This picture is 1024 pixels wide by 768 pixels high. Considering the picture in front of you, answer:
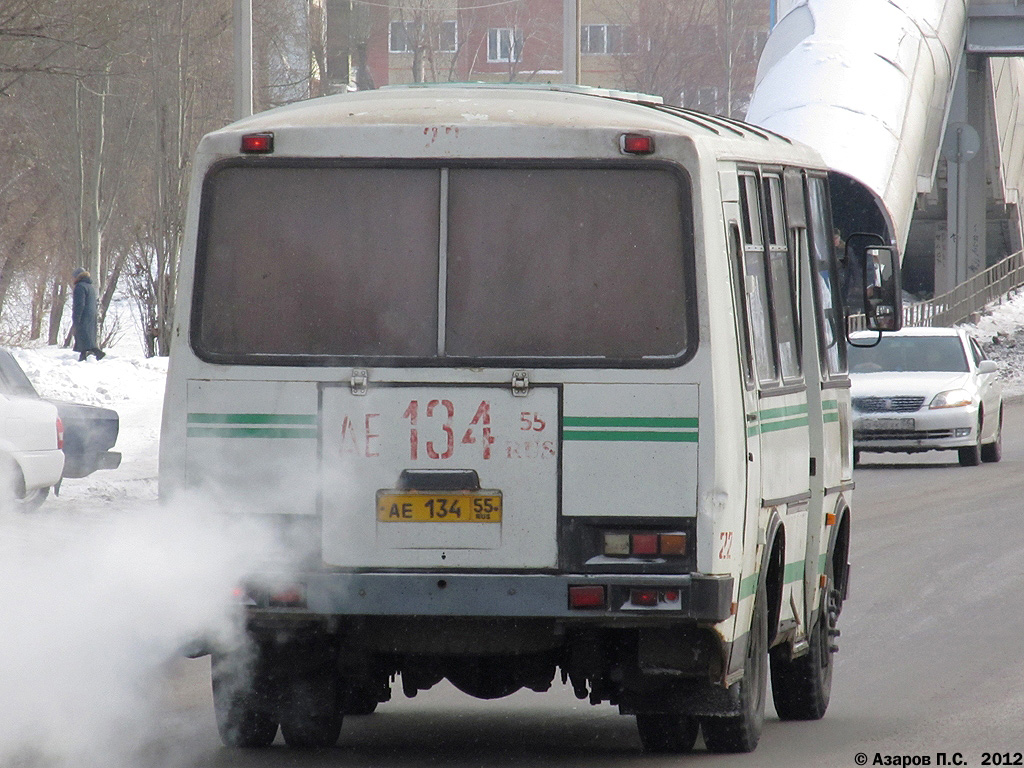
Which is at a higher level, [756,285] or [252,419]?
[756,285]

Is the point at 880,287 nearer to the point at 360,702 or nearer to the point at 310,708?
the point at 360,702

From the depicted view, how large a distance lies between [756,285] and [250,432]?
1.98 m

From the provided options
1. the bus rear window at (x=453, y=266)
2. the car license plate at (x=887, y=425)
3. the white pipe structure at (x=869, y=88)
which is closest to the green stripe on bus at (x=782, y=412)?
the bus rear window at (x=453, y=266)

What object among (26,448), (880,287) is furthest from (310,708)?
(26,448)

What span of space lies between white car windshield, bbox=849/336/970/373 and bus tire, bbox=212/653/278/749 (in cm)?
1591

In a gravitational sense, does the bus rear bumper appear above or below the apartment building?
below

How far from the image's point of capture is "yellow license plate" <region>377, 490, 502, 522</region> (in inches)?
262

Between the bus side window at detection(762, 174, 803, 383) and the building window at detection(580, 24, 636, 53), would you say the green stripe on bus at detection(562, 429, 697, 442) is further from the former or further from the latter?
the building window at detection(580, 24, 636, 53)

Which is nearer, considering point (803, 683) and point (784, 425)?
point (784, 425)

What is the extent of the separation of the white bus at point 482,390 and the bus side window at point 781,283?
0.60 m

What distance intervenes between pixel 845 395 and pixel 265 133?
344cm

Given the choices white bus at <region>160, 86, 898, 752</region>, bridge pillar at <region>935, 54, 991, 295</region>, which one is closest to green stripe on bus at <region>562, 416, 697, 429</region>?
white bus at <region>160, 86, 898, 752</region>

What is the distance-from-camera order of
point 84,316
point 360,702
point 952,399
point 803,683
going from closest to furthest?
1. point 360,702
2. point 803,683
3. point 952,399
4. point 84,316

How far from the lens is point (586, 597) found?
658cm
